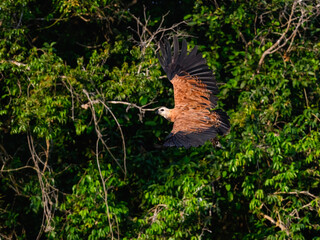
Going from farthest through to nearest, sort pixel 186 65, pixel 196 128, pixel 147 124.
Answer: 1. pixel 147 124
2. pixel 186 65
3. pixel 196 128

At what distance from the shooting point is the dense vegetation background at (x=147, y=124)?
7156mm

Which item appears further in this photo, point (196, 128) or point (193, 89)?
point (193, 89)

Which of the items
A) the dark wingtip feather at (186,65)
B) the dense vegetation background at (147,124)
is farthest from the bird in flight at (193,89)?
the dense vegetation background at (147,124)

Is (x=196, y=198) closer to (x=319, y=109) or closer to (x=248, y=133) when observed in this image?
(x=248, y=133)

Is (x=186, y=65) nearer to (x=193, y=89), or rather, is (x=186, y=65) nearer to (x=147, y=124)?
(x=193, y=89)

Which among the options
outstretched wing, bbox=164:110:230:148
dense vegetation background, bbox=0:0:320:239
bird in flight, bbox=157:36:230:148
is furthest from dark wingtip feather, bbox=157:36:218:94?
dense vegetation background, bbox=0:0:320:239

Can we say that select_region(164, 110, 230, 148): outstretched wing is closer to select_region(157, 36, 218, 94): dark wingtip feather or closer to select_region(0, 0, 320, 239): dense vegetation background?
select_region(157, 36, 218, 94): dark wingtip feather

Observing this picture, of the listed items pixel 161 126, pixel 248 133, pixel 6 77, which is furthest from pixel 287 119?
pixel 6 77

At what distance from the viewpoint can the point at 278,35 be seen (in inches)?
329

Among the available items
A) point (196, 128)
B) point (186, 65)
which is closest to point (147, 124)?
point (186, 65)

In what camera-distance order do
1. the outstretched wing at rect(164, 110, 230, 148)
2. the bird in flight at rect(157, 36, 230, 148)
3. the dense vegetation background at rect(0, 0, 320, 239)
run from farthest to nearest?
1. the dense vegetation background at rect(0, 0, 320, 239)
2. the bird in flight at rect(157, 36, 230, 148)
3. the outstretched wing at rect(164, 110, 230, 148)

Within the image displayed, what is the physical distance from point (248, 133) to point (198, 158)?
836mm

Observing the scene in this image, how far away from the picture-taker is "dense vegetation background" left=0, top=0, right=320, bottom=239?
7.16 metres

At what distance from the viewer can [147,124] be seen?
7.77 metres
